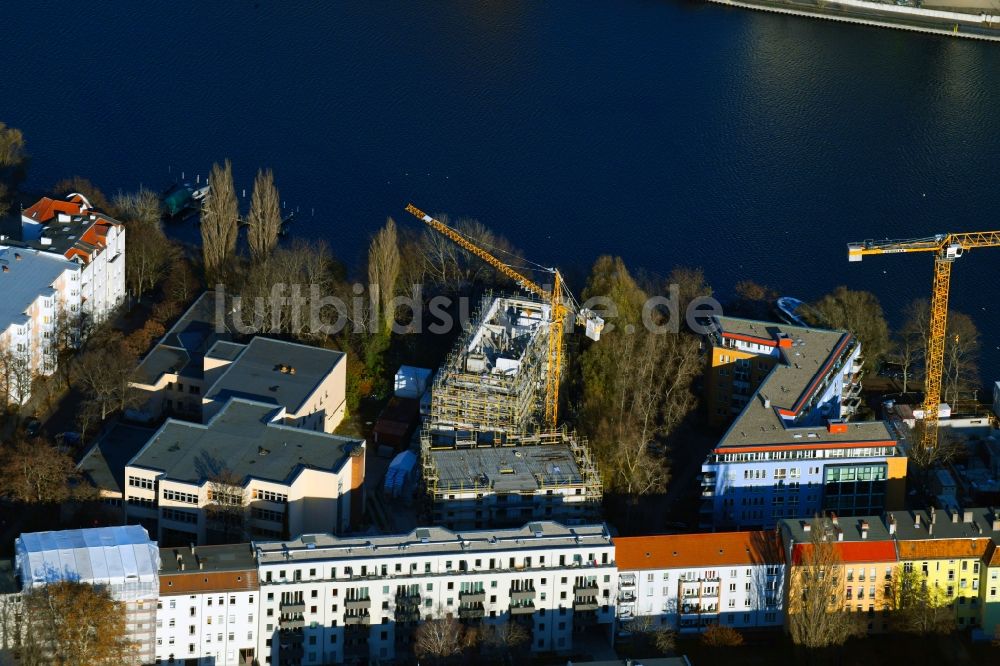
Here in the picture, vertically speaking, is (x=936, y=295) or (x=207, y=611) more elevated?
(x=936, y=295)

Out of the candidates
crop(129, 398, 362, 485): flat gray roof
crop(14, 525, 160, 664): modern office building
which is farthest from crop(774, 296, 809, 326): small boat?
crop(14, 525, 160, 664): modern office building

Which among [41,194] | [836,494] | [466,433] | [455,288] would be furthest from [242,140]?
[836,494]

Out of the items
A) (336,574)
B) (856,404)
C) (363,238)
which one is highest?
(363,238)

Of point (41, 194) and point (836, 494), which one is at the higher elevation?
point (41, 194)

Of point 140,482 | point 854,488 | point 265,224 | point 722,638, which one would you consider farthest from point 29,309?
Answer: point 854,488

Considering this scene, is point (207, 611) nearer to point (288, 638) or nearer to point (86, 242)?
point (288, 638)

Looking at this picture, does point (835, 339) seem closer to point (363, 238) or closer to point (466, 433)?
point (466, 433)
